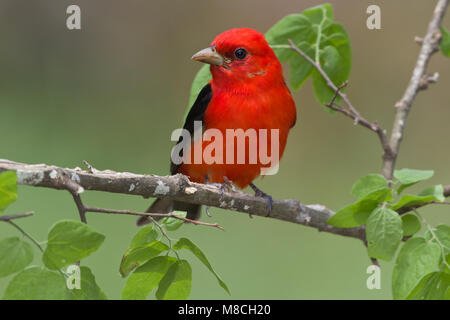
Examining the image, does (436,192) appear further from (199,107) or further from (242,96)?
(199,107)

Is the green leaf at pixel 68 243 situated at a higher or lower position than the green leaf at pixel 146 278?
higher

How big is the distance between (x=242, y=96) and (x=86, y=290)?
1.72m

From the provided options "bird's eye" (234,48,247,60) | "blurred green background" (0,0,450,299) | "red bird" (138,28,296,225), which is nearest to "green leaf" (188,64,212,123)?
"red bird" (138,28,296,225)

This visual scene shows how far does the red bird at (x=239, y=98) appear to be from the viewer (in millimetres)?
3211

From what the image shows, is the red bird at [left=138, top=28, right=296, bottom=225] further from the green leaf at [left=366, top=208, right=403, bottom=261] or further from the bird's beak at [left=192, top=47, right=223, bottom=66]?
the green leaf at [left=366, top=208, right=403, bottom=261]

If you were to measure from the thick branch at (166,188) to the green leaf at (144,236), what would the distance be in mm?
196

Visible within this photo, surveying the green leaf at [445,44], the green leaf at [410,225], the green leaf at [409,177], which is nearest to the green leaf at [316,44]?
the green leaf at [445,44]

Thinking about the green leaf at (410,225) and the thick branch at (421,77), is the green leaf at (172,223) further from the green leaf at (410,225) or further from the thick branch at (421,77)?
the thick branch at (421,77)

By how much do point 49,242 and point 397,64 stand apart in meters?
7.05

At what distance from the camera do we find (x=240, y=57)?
10.8 ft

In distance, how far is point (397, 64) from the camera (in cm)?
804

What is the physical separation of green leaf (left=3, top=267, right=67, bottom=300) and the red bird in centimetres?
157
